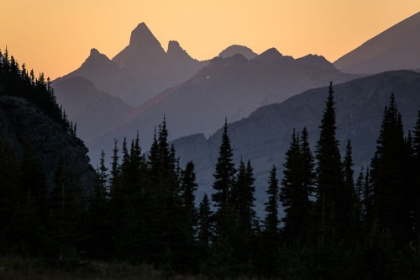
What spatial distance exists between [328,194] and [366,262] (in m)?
19.7

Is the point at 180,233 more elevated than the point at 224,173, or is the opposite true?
the point at 224,173

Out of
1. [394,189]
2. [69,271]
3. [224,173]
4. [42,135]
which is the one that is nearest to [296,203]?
[394,189]

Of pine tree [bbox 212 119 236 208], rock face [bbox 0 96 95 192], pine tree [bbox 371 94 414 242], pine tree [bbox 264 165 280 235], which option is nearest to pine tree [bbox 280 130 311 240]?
pine tree [bbox 264 165 280 235]

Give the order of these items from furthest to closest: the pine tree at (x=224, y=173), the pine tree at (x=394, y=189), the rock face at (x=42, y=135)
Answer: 1. the rock face at (x=42, y=135)
2. the pine tree at (x=224, y=173)
3. the pine tree at (x=394, y=189)

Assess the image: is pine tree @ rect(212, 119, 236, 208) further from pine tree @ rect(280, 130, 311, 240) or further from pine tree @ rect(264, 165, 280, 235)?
pine tree @ rect(280, 130, 311, 240)

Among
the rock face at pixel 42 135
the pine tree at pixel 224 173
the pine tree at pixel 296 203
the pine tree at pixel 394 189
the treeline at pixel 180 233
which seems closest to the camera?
the treeline at pixel 180 233

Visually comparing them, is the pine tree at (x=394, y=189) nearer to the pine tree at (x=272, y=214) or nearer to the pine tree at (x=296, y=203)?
the pine tree at (x=296, y=203)

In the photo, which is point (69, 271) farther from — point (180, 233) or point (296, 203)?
point (296, 203)

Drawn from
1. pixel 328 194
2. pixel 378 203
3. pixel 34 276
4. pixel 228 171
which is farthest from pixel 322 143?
pixel 34 276

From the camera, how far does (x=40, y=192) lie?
41250mm

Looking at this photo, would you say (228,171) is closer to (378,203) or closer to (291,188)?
(291,188)

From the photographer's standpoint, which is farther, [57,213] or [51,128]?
[51,128]

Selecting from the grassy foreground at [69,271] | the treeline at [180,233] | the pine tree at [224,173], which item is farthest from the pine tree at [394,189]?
the grassy foreground at [69,271]

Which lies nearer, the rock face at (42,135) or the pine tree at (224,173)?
the pine tree at (224,173)
